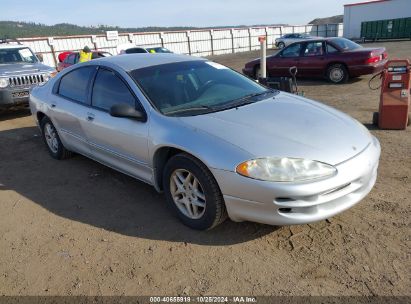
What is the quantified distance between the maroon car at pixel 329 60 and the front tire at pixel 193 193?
30.1 feet

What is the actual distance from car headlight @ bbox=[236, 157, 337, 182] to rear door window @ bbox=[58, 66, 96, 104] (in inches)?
98.7

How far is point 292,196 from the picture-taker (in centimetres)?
268

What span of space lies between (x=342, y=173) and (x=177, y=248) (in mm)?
1481

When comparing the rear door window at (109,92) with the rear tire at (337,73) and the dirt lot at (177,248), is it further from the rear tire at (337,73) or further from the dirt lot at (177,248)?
the rear tire at (337,73)

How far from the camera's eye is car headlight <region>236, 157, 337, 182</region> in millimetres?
2697

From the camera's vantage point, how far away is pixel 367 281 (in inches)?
100

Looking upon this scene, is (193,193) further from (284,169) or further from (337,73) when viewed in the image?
(337,73)

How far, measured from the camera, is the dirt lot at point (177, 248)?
2.63 metres

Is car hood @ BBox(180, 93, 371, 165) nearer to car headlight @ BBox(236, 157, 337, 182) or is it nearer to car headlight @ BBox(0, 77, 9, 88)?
car headlight @ BBox(236, 157, 337, 182)

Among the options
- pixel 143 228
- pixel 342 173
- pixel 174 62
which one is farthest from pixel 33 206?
pixel 342 173

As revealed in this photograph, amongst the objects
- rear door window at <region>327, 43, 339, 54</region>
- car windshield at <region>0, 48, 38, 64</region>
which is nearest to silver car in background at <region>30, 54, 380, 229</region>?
car windshield at <region>0, 48, 38, 64</region>

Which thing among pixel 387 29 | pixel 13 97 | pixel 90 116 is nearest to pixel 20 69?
pixel 13 97

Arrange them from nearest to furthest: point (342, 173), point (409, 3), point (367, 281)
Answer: point (367, 281), point (342, 173), point (409, 3)

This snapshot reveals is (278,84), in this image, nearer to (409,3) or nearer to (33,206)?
(33,206)
